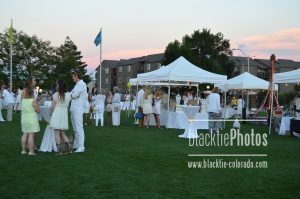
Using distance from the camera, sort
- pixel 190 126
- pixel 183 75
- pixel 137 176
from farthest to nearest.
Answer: pixel 183 75 → pixel 190 126 → pixel 137 176

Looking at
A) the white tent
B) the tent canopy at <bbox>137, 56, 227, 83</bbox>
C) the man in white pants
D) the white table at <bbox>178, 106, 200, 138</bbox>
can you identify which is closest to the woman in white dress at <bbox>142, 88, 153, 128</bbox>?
the tent canopy at <bbox>137, 56, 227, 83</bbox>

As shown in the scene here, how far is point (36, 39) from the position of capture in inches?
2354

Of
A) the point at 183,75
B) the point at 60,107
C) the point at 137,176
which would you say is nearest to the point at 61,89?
the point at 60,107

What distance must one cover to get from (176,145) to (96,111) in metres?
8.17

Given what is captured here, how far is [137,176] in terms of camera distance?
25.1ft

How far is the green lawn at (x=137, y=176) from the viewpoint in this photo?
21.1 ft

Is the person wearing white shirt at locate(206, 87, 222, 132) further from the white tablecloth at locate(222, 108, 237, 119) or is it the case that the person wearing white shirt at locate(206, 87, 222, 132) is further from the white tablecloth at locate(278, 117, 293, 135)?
the white tablecloth at locate(222, 108, 237, 119)

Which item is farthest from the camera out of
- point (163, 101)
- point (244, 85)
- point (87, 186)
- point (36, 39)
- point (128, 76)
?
point (128, 76)

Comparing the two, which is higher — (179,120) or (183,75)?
(183,75)

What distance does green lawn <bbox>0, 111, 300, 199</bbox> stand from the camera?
21.1 ft

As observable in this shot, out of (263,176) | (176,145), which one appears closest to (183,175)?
(263,176)

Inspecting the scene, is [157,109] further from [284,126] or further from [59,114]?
[59,114]

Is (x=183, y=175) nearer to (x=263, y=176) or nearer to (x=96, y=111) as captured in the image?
(x=263, y=176)

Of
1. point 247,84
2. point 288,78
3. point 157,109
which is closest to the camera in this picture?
point 288,78
